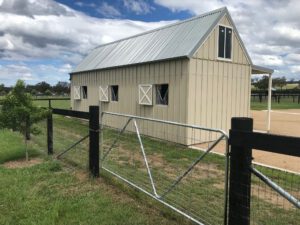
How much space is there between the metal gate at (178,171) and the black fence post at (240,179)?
17 centimetres

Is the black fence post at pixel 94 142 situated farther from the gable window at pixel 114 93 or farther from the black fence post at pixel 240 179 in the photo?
the gable window at pixel 114 93

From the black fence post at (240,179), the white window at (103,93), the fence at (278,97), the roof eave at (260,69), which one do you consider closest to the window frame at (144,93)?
the white window at (103,93)

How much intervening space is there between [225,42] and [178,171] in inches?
272

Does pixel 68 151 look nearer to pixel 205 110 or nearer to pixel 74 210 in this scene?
pixel 74 210

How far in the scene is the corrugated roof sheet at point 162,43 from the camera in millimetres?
11938

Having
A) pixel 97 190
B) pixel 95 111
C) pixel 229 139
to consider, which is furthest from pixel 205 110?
pixel 229 139

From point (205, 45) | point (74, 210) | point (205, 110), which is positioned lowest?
point (74, 210)

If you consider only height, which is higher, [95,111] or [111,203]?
[95,111]

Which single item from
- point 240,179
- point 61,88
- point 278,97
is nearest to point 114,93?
point 240,179

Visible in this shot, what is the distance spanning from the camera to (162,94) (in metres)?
13.2

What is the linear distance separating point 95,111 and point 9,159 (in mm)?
3229

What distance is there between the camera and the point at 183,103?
1168 centimetres

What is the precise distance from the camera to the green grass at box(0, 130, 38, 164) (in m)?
8.66

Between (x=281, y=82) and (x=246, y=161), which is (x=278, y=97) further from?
(x=246, y=161)
